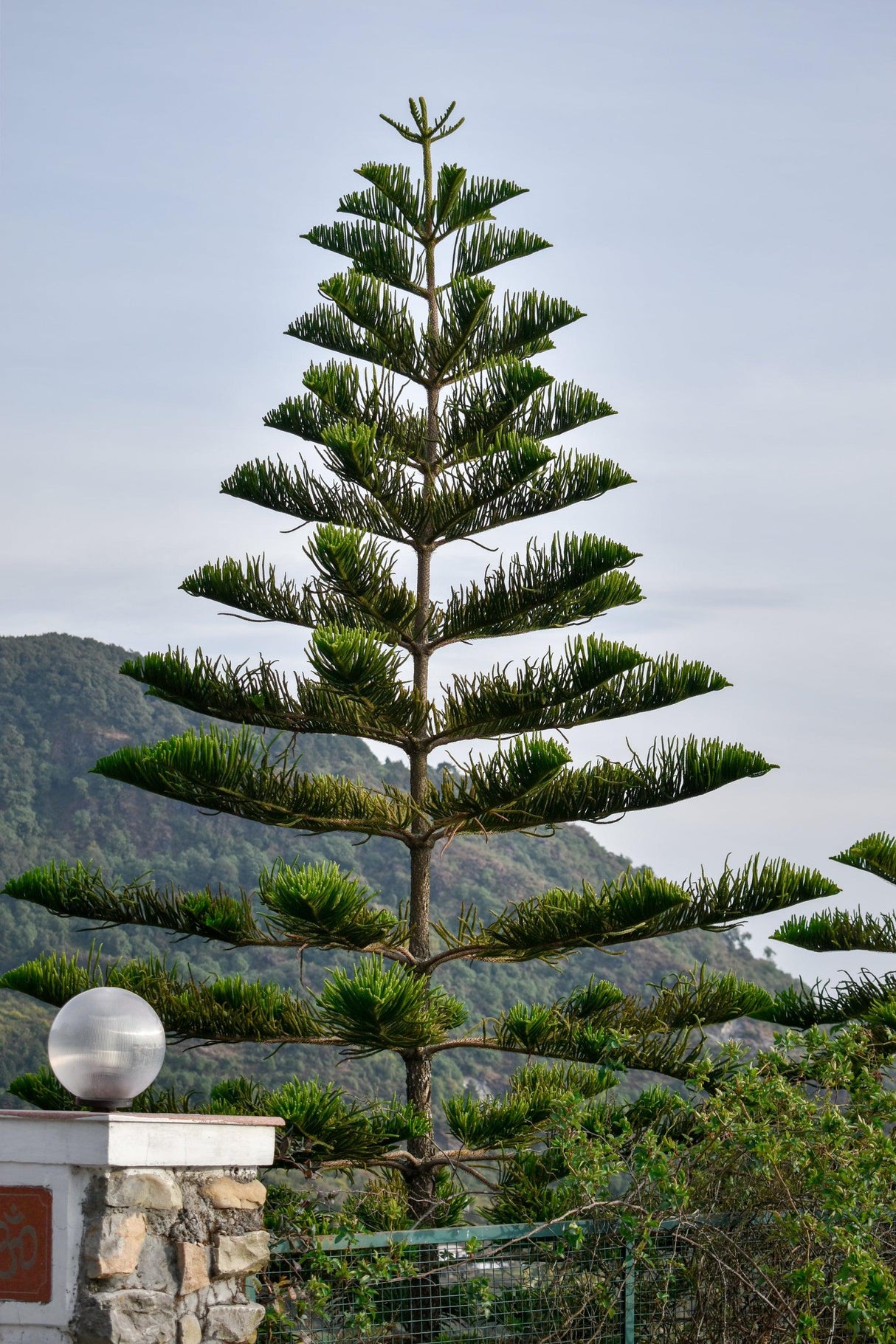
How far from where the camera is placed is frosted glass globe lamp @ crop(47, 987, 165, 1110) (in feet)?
10.4

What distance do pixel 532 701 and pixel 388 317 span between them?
66.4 inches

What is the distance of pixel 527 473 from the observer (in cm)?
523

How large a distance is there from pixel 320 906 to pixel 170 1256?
53.1 inches

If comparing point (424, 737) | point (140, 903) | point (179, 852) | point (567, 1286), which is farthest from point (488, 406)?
point (179, 852)

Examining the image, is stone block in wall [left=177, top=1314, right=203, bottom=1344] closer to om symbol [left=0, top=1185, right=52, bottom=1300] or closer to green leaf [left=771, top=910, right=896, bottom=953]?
om symbol [left=0, top=1185, right=52, bottom=1300]

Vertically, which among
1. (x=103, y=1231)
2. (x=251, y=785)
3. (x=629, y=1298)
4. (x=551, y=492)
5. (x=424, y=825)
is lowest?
(x=629, y=1298)

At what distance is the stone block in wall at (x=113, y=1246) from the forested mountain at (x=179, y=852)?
15.9m

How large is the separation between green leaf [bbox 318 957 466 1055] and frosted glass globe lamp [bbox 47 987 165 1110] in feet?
2.84

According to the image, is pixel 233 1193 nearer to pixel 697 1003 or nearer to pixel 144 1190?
pixel 144 1190

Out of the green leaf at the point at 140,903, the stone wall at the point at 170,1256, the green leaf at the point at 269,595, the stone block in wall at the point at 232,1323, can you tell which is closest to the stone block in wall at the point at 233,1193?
the stone wall at the point at 170,1256

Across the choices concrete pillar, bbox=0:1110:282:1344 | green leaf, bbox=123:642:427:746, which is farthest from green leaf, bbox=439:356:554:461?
concrete pillar, bbox=0:1110:282:1344

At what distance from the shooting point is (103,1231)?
2986 mm

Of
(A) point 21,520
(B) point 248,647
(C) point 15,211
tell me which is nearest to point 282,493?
(B) point 248,647

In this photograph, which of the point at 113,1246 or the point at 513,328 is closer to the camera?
the point at 113,1246
